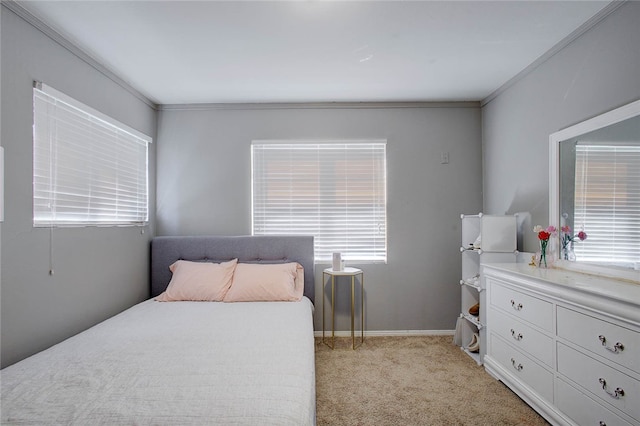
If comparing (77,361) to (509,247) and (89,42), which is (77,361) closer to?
(89,42)

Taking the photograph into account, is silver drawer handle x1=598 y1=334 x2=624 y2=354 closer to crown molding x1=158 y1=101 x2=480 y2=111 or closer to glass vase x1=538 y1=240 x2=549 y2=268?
glass vase x1=538 y1=240 x2=549 y2=268

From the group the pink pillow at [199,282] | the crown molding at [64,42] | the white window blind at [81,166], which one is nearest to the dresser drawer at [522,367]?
the pink pillow at [199,282]

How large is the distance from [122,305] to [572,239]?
3623 millimetres

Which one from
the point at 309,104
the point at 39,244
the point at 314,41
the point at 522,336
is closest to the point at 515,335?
the point at 522,336

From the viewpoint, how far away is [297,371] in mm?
1501

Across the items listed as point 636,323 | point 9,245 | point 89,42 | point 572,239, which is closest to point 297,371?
point 636,323

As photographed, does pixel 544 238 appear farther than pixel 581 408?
Yes

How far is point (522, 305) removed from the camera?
2135 millimetres

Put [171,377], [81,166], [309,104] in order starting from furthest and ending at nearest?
[309,104]
[81,166]
[171,377]

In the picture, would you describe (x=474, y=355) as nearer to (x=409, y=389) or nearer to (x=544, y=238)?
(x=409, y=389)

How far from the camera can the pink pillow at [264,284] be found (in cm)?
282

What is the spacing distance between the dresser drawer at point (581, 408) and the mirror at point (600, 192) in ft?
2.34

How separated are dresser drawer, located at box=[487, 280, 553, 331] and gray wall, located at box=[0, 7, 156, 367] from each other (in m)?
3.12

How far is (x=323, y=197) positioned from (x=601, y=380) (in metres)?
2.55
